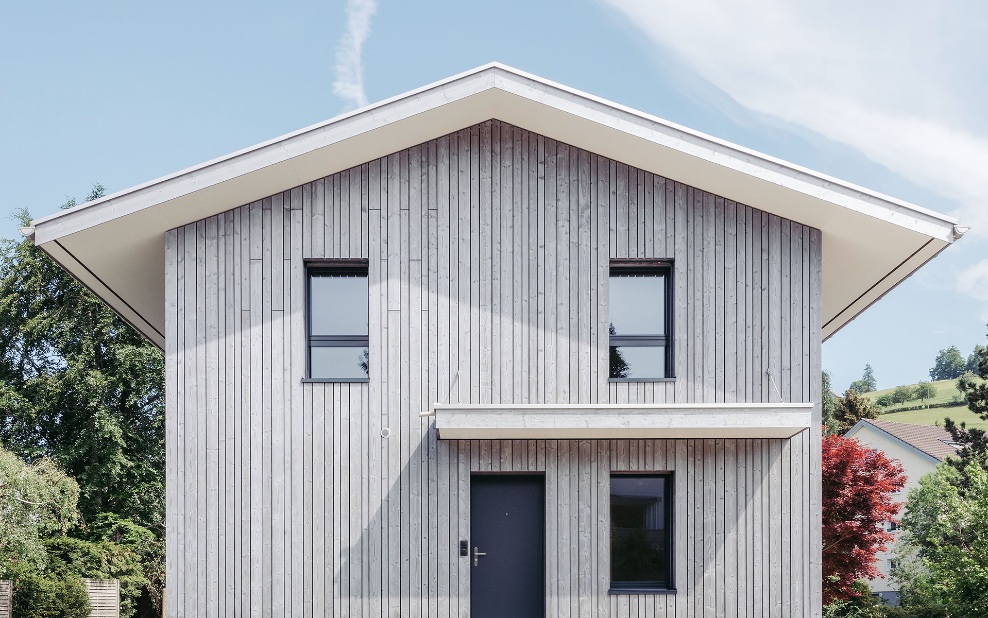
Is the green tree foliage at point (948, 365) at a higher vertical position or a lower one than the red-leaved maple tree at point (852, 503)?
higher

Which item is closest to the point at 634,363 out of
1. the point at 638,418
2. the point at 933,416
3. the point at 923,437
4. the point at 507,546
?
the point at 638,418

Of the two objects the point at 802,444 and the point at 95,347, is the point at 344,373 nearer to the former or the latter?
the point at 802,444

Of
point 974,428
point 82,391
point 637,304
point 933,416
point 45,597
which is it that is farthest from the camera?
point 933,416

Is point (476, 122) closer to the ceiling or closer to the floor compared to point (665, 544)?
closer to the ceiling

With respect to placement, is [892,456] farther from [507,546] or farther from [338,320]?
[338,320]

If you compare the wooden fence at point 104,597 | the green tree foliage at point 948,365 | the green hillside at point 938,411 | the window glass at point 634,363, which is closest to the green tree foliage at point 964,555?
the window glass at point 634,363

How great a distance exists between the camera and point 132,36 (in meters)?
31.5

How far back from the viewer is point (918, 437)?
118 ft

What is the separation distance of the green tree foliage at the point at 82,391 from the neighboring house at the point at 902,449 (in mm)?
24580

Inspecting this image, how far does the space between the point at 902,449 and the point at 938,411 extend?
3951 cm

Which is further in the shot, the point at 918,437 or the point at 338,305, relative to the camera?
the point at 918,437

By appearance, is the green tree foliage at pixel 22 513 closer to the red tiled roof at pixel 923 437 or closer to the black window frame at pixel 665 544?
the black window frame at pixel 665 544

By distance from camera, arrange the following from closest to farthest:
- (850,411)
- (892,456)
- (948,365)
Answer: (892,456)
(850,411)
(948,365)

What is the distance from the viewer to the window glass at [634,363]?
10609 millimetres
